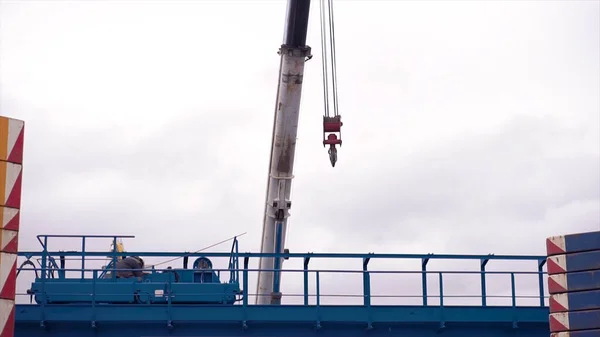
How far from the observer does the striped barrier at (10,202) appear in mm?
13500

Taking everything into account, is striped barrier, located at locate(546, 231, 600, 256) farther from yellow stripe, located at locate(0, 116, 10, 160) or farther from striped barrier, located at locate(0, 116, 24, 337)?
yellow stripe, located at locate(0, 116, 10, 160)

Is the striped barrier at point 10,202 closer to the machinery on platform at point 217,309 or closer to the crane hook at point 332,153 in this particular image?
the machinery on platform at point 217,309

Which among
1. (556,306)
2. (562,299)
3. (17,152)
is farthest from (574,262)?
(17,152)

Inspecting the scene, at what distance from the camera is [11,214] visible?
45.4 feet

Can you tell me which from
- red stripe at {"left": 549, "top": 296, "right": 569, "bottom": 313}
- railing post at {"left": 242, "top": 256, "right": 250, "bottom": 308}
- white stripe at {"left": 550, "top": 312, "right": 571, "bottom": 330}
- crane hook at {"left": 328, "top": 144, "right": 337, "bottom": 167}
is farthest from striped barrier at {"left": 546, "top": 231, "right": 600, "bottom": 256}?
crane hook at {"left": 328, "top": 144, "right": 337, "bottom": 167}

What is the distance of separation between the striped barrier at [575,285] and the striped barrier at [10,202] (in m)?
10.7

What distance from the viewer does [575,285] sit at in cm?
1827

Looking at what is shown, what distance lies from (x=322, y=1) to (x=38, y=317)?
1331 cm

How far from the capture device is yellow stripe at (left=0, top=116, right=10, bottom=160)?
13688 mm

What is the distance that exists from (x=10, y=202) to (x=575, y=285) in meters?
11.1

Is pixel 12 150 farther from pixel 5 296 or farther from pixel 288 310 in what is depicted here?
pixel 288 310

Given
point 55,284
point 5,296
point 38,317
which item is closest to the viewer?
point 5,296

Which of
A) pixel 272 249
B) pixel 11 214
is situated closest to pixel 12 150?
pixel 11 214

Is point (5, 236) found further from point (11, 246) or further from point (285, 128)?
point (285, 128)
